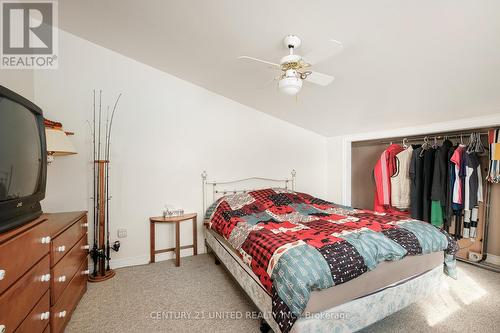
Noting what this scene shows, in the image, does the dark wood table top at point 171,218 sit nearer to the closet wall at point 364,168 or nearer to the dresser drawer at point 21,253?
the dresser drawer at point 21,253

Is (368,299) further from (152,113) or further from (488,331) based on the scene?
(152,113)

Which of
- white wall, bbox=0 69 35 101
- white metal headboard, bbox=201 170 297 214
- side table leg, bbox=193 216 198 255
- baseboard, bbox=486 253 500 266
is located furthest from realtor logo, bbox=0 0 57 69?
baseboard, bbox=486 253 500 266

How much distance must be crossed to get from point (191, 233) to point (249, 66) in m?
2.35

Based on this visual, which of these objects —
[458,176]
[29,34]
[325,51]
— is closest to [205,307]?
[325,51]

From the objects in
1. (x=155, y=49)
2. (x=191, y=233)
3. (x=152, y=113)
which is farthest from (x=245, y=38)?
(x=191, y=233)

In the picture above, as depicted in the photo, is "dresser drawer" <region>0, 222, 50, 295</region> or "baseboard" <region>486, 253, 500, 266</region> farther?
"baseboard" <region>486, 253, 500, 266</region>

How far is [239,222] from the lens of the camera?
7.98ft

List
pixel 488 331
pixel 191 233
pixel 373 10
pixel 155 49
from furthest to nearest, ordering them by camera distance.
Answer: pixel 191 233
pixel 155 49
pixel 488 331
pixel 373 10

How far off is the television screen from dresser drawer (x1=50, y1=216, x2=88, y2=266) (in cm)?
41

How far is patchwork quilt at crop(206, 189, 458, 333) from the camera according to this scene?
1.38 metres

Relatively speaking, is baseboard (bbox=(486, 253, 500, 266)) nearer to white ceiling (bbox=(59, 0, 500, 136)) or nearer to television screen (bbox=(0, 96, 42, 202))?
white ceiling (bbox=(59, 0, 500, 136))

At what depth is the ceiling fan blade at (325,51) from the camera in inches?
56.8

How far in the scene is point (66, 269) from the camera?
1792 millimetres

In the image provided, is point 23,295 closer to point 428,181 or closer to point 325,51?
point 325,51
